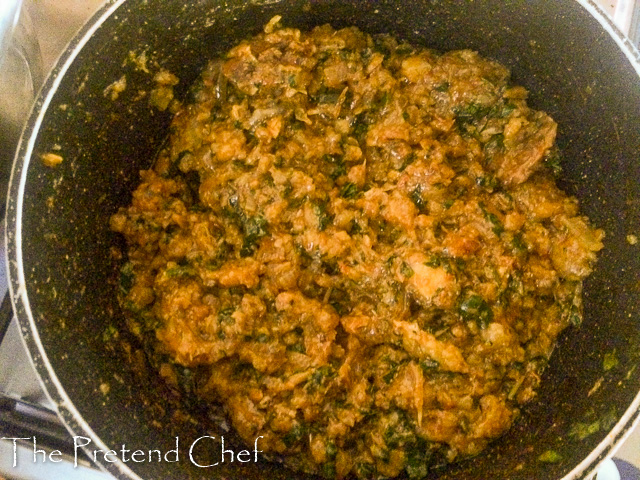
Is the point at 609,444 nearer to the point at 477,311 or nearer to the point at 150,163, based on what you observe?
the point at 477,311

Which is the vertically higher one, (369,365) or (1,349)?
(369,365)

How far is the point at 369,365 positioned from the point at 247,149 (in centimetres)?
91

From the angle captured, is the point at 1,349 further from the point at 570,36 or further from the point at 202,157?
the point at 570,36

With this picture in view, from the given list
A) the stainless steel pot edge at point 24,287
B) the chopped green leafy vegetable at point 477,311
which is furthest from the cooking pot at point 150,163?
the chopped green leafy vegetable at point 477,311

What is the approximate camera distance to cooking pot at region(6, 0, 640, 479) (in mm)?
1706

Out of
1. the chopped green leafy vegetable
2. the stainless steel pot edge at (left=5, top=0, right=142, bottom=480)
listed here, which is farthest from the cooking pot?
the chopped green leafy vegetable

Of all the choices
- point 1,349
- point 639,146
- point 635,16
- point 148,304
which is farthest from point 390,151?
point 1,349

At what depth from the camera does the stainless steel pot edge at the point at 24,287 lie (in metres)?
1.63

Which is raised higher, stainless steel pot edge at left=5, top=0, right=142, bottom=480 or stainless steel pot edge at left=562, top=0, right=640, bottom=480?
stainless steel pot edge at left=562, top=0, right=640, bottom=480

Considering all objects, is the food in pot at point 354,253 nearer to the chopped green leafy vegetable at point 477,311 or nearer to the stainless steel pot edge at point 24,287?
the chopped green leafy vegetable at point 477,311

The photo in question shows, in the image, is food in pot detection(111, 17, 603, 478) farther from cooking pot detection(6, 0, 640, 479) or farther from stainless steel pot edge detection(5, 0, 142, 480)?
stainless steel pot edge detection(5, 0, 142, 480)

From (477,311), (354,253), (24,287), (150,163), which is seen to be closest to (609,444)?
(477,311)

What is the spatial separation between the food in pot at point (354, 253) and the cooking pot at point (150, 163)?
8 centimetres

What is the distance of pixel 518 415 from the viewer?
2107 millimetres
